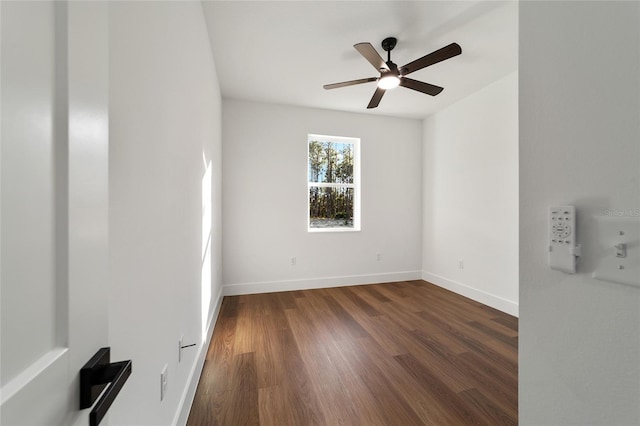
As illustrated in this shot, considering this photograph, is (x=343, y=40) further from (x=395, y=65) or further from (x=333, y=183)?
(x=333, y=183)

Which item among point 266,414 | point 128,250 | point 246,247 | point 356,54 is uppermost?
point 356,54

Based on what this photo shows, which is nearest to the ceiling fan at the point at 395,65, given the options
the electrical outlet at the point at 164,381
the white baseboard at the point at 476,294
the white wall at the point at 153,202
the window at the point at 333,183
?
the white wall at the point at 153,202

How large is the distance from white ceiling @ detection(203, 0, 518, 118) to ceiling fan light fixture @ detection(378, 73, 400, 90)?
0.34 m

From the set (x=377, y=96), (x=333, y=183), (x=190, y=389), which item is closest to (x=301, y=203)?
(x=333, y=183)

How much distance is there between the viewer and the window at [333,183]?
3.75 meters

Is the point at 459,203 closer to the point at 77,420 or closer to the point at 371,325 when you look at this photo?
the point at 371,325

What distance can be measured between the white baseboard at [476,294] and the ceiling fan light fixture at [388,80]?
8.57 ft

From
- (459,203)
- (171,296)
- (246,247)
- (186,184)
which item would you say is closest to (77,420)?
(171,296)

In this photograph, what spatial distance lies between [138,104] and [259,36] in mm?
1708

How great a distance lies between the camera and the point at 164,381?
107cm

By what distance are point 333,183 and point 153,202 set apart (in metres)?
3.03

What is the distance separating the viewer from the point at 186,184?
4.74 feet
